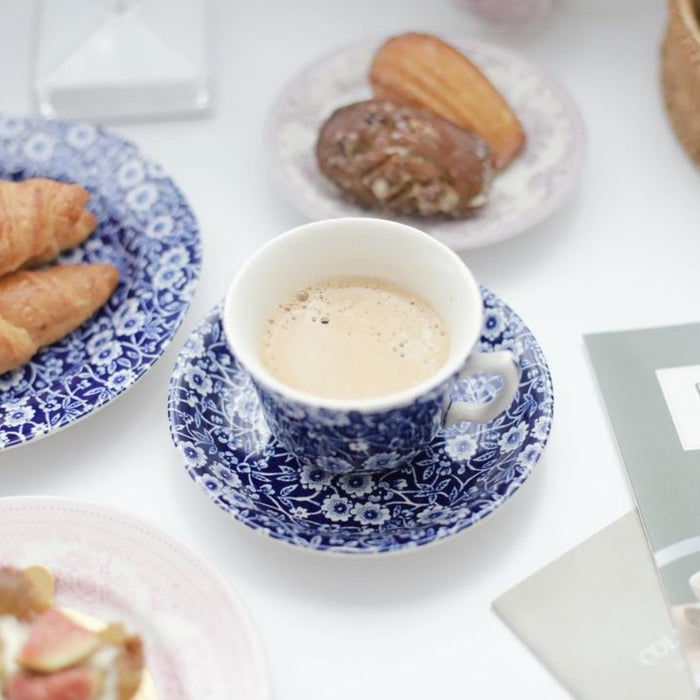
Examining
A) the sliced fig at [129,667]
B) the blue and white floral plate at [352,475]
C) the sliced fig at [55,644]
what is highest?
the blue and white floral plate at [352,475]

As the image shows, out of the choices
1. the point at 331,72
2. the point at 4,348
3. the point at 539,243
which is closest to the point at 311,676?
the point at 4,348

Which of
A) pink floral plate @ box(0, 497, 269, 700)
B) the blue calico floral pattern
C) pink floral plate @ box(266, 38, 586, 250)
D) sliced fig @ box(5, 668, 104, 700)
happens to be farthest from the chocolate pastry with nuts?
sliced fig @ box(5, 668, 104, 700)

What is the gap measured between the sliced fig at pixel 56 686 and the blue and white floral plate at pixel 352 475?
151mm

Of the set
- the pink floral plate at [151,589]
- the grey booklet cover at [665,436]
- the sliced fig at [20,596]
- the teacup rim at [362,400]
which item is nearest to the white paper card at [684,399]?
the grey booklet cover at [665,436]

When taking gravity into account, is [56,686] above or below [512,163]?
below

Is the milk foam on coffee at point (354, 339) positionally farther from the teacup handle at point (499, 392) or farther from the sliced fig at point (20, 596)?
the sliced fig at point (20, 596)

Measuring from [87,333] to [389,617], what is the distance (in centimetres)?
36

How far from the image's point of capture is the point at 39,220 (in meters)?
0.87

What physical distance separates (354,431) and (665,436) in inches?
10.4

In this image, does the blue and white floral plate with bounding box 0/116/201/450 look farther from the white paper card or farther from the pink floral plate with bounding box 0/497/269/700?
the white paper card

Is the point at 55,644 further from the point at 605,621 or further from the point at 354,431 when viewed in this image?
the point at 605,621

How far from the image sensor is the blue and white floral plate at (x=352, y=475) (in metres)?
0.69

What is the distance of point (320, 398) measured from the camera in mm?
664

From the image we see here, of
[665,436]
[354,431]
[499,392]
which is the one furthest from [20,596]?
[665,436]
